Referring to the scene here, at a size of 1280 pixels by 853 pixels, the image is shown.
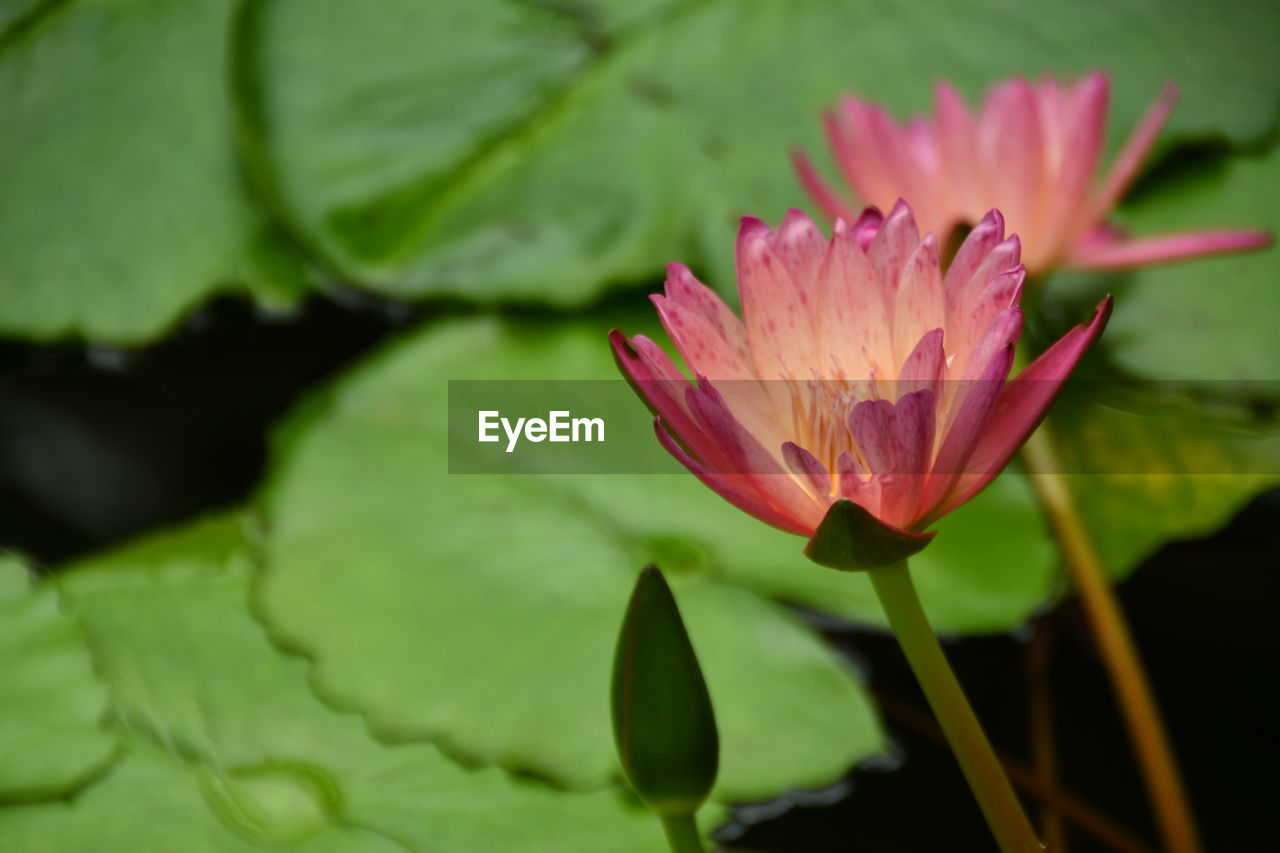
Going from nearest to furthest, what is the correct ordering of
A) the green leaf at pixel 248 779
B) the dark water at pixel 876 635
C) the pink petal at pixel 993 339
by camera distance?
the pink petal at pixel 993 339, the green leaf at pixel 248 779, the dark water at pixel 876 635

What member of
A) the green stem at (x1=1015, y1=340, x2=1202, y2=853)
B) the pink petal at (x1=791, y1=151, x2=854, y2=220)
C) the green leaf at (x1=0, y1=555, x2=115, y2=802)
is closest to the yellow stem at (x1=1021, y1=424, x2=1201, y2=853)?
the green stem at (x1=1015, y1=340, x2=1202, y2=853)

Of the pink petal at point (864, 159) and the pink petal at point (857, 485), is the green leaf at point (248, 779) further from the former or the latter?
the pink petal at point (864, 159)

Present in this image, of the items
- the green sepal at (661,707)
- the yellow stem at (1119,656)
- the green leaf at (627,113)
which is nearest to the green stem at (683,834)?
the green sepal at (661,707)

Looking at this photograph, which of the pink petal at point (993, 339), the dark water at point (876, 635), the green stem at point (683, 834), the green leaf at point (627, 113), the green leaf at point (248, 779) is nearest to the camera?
the pink petal at point (993, 339)

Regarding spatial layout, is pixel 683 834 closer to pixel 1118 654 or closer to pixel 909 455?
pixel 909 455

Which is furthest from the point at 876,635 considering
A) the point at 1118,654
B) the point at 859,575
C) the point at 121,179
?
the point at 121,179

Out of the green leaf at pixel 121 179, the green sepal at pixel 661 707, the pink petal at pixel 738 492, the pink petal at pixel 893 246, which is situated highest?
the green leaf at pixel 121 179
